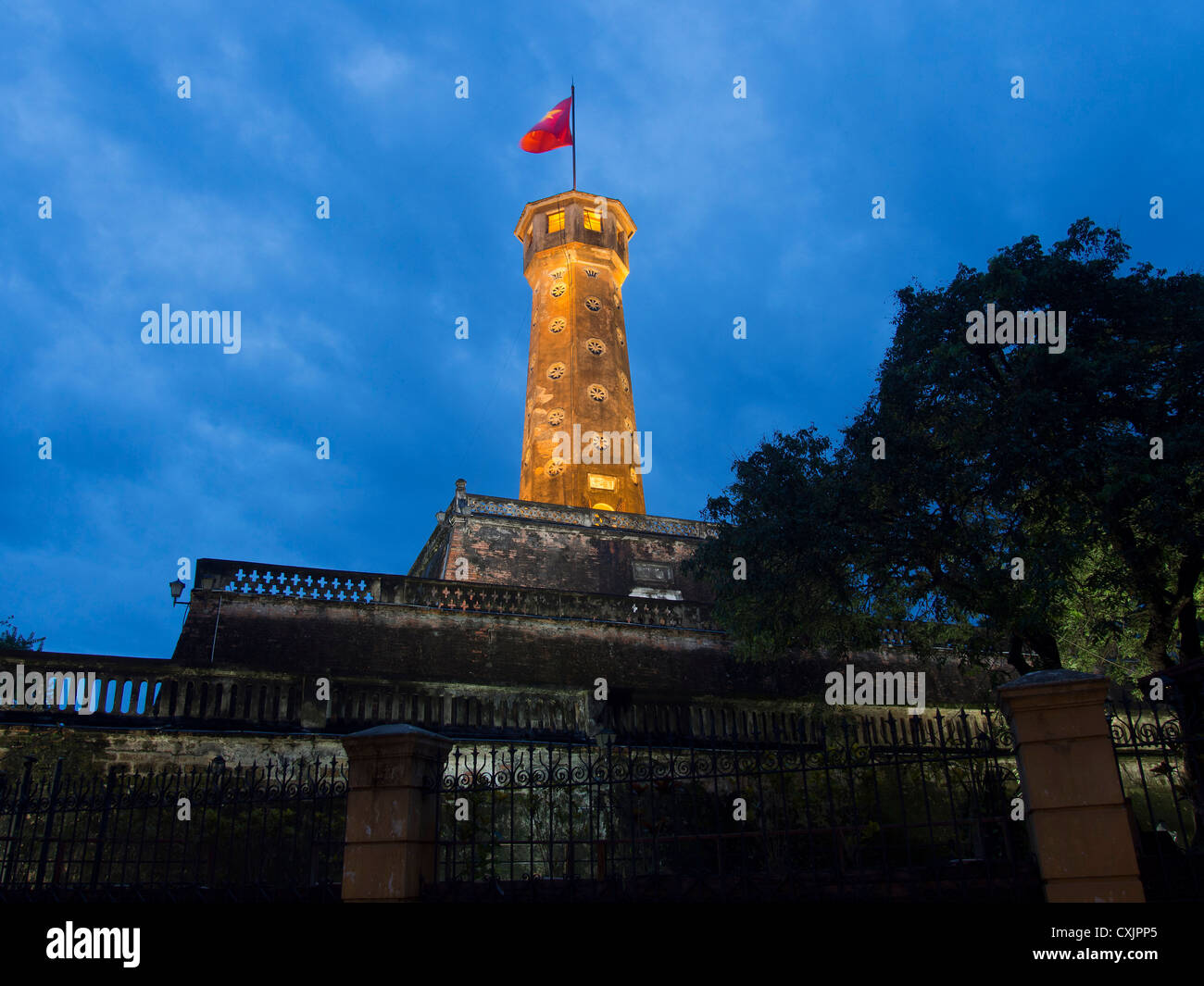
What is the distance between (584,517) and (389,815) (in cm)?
2073

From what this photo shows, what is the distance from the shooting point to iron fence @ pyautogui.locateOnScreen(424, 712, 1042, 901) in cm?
710

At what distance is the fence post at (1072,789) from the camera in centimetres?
633

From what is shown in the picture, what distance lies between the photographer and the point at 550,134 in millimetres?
35719

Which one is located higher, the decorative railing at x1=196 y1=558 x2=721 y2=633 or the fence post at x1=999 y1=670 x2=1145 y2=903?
the decorative railing at x1=196 y1=558 x2=721 y2=633

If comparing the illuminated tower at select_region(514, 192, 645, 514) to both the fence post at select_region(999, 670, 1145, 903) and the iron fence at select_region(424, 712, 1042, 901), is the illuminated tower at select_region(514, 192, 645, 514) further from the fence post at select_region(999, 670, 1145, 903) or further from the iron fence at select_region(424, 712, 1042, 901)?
the fence post at select_region(999, 670, 1145, 903)

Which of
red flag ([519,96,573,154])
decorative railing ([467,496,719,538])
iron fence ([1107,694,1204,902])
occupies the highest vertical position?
red flag ([519,96,573,154])

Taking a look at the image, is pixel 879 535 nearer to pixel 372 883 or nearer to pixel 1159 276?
pixel 1159 276

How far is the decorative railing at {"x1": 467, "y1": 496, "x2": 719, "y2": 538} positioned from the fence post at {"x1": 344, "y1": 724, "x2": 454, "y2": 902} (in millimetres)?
18751

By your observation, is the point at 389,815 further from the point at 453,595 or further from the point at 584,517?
the point at 584,517

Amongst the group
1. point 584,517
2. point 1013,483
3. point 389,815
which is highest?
point 584,517

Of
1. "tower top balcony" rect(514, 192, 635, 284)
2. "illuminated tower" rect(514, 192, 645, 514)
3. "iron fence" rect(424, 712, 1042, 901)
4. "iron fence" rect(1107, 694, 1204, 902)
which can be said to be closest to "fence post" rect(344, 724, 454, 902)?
"iron fence" rect(424, 712, 1042, 901)

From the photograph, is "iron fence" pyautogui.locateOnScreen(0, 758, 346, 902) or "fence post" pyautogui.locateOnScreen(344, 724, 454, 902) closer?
"fence post" pyautogui.locateOnScreen(344, 724, 454, 902)

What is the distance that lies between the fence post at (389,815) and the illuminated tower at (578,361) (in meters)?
22.8

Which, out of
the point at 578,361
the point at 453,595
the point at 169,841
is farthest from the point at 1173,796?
the point at 578,361
